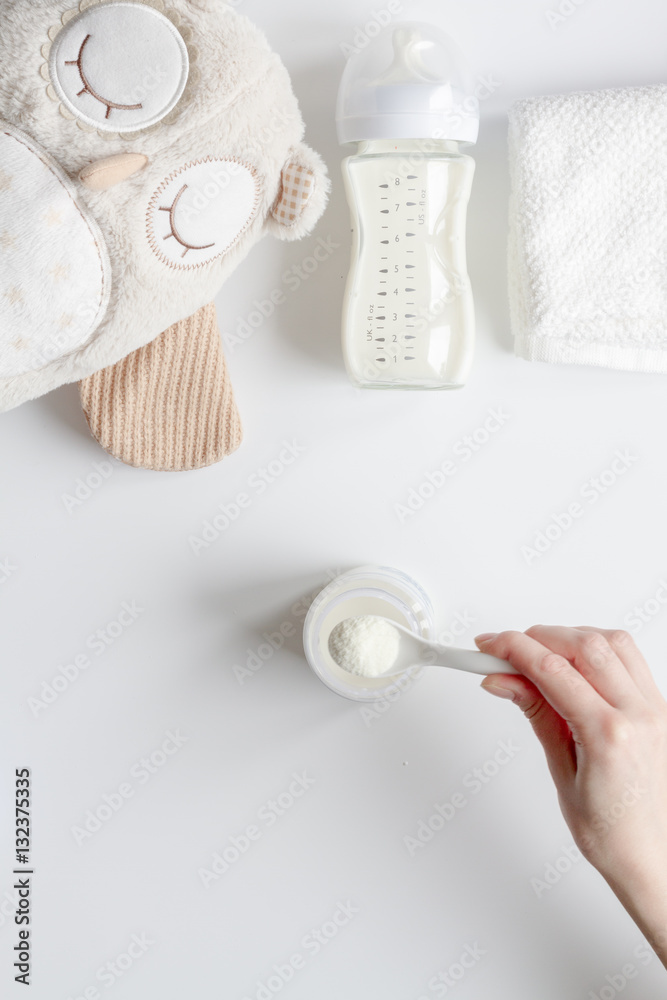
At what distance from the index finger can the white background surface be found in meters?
0.15

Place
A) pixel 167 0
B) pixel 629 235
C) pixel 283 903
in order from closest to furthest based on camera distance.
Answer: pixel 167 0 → pixel 629 235 → pixel 283 903

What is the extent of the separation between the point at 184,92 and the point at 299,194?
0.34ft

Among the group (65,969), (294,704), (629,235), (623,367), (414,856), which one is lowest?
(65,969)

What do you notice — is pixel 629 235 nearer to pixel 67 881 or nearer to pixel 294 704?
pixel 294 704

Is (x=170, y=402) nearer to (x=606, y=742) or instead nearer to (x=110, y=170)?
(x=110, y=170)

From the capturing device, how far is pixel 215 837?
0.68m

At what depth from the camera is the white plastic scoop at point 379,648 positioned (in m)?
0.56

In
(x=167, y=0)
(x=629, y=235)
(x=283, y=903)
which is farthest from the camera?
(x=283, y=903)

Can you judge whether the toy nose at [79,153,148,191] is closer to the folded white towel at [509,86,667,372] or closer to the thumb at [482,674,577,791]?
the folded white towel at [509,86,667,372]

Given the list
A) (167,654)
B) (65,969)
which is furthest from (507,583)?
(65,969)

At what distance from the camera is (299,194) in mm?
531

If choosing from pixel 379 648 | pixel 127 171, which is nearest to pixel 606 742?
pixel 379 648

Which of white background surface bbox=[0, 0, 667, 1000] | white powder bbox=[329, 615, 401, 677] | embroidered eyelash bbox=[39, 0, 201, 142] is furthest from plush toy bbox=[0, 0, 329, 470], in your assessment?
white powder bbox=[329, 615, 401, 677]

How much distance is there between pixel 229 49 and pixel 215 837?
671mm
